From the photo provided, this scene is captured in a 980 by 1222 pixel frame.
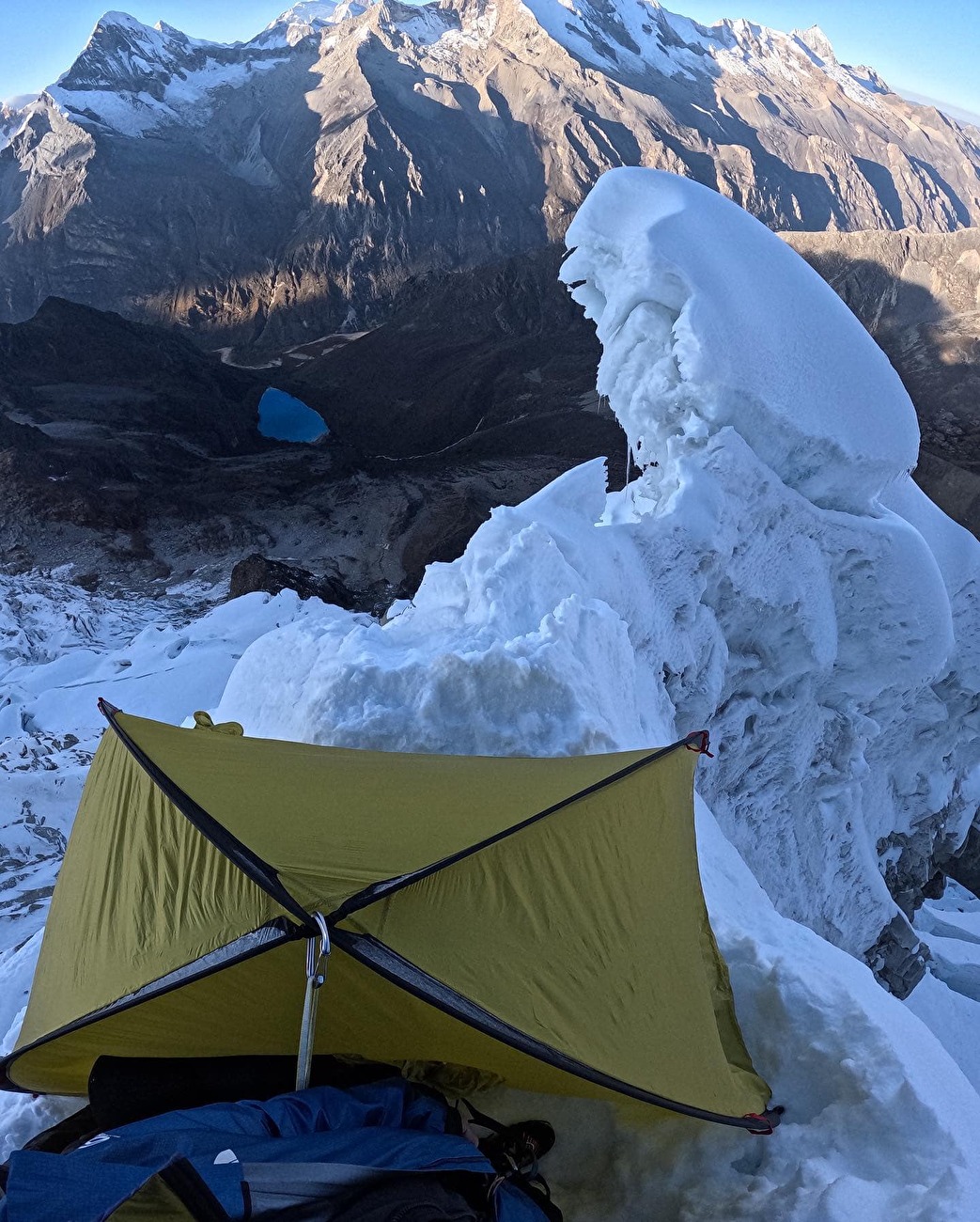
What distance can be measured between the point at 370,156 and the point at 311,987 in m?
49.6

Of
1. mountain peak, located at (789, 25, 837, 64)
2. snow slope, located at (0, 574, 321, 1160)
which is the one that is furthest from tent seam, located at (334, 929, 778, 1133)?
mountain peak, located at (789, 25, 837, 64)

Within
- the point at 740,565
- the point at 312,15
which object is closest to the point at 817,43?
the point at 312,15

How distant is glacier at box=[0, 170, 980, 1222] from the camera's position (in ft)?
6.91

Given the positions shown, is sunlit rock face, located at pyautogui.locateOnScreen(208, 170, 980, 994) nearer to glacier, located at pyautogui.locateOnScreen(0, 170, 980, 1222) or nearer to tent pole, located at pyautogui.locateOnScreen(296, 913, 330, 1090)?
glacier, located at pyautogui.locateOnScreen(0, 170, 980, 1222)

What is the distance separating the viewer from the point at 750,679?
5637 millimetres

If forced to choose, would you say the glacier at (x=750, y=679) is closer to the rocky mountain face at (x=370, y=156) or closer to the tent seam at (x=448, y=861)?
the tent seam at (x=448, y=861)

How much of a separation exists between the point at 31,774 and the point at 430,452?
19.3 metres

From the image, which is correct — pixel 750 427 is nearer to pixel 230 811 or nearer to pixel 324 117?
pixel 230 811

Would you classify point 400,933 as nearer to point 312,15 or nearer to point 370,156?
point 370,156

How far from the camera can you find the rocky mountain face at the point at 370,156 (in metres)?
41.1

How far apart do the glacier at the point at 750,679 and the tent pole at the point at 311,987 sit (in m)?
0.66

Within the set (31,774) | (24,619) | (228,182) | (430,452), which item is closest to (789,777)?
(31,774)

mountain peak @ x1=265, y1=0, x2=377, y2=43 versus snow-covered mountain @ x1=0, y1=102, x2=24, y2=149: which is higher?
mountain peak @ x1=265, y1=0, x2=377, y2=43

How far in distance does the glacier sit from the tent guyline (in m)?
0.26
